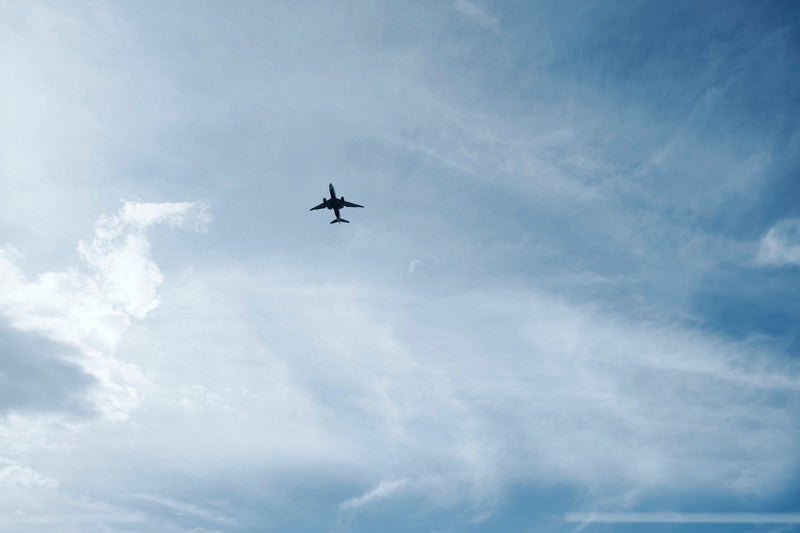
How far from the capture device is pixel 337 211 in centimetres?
19712
